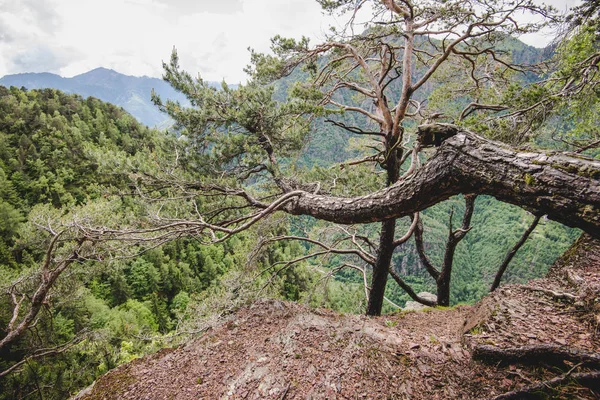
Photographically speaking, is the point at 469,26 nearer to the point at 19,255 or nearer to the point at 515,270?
the point at 19,255

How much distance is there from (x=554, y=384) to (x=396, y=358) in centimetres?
119

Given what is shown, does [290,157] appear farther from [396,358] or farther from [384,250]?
[396,358]

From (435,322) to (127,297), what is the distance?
1318 inches

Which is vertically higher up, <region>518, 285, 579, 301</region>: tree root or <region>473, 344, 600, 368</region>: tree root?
<region>518, 285, 579, 301</region>: tree root

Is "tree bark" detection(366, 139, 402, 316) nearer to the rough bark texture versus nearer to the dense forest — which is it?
the dense forest

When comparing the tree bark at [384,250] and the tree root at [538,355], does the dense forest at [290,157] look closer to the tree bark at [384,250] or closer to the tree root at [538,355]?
the tree bark at [384,250]

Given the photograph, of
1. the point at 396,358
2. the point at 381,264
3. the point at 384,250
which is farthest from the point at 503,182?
the point at 381,264

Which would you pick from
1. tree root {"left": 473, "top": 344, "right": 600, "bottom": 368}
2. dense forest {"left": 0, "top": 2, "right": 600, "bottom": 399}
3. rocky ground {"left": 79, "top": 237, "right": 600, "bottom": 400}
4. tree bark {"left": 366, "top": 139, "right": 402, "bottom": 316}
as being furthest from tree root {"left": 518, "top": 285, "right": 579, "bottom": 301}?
tree bark {"left": 366, "top": 139, "right": 402, "bottom": 316}

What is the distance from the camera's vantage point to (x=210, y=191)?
15.0 feet

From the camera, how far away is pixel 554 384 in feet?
6.11

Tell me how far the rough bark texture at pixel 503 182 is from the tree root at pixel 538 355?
3.87 feet

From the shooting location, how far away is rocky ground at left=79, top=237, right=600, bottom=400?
7.03 feet

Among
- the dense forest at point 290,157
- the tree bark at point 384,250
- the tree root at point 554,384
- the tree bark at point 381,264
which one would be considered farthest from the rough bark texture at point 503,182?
the tree bark at point 381,264

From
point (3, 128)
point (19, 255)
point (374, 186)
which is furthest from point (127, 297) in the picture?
point (374, 186)
